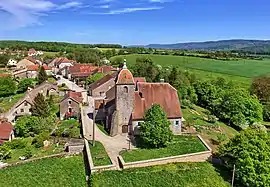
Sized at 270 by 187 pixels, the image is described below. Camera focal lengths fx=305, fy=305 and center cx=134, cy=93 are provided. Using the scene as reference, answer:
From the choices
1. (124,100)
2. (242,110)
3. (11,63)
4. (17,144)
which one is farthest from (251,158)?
(11,63)

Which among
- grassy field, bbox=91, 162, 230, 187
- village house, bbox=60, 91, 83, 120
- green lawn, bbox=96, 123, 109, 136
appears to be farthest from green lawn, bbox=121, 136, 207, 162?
village house, bbox=60, 91, 83, 120

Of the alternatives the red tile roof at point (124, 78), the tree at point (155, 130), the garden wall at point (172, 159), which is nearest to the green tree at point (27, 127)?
the red tile roof at point (124, 78)

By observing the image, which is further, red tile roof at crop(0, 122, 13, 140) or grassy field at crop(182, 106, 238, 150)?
grassy field at crop(182, 106, 238, 150)

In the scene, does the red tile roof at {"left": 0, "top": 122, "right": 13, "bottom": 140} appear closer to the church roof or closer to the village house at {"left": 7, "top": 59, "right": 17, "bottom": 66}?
the church roof

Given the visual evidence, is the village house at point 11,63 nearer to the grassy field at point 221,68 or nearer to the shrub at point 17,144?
the grassy field at point 221,68

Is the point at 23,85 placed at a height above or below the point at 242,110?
above

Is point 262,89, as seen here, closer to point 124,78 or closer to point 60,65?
point 124,78
